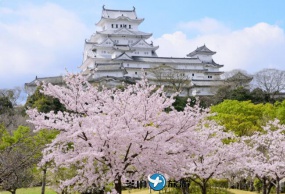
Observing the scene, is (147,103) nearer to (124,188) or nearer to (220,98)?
(124,188)

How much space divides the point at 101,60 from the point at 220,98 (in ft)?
75.0

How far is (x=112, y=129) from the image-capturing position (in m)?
10.2

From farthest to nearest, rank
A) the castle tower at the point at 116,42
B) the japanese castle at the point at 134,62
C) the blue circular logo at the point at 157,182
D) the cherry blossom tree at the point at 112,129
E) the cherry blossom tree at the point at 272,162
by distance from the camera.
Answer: the castle tower at the point at 116,42 → the japanese castle at the point at 134,62 → the cherry blossom tree at the point at 272,162 → the cherry blossom tree at the point at 112,129 → the blue circular logo at the point at 157,182

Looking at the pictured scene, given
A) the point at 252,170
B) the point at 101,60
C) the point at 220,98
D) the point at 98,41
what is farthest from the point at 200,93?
the point at 252,170

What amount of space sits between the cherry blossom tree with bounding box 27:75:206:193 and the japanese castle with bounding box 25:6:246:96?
40.0m

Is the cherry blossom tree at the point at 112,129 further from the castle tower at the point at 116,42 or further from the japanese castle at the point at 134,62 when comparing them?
the castle tower at the point at 116,42

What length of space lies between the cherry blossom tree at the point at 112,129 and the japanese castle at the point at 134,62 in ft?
131

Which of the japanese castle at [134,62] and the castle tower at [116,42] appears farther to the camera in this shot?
the castle tower at [116,42]

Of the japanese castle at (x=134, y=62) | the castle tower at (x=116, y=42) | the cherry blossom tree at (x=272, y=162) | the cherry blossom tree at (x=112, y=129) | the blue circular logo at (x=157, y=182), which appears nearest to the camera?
the blue circular logo at (x=157, y=182)

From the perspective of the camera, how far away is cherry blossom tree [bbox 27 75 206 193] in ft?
33.8

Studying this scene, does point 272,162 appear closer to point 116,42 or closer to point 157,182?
point 157,182

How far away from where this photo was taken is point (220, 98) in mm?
48969

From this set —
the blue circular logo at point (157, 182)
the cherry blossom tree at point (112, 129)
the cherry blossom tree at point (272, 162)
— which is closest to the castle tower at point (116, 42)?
the cherry blossom tree at point (272, 162)

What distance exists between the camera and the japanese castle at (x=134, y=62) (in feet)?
183
